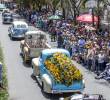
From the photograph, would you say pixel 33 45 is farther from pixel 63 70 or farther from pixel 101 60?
pixel 63 70

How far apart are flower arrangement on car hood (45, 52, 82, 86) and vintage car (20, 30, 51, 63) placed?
6876 millimetres

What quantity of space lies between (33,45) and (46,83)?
31.6 ft

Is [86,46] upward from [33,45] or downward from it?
upward

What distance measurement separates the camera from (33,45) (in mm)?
31453

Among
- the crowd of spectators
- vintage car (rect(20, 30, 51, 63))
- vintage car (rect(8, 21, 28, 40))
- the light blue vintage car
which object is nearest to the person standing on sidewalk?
the crowd of spectators

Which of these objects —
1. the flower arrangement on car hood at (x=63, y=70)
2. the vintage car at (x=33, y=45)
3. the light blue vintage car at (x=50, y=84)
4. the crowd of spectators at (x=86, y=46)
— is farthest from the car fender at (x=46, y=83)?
the vintage car at (x=33, y=45)

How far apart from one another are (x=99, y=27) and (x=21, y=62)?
13.5 meters

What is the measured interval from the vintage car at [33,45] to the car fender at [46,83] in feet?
23.2

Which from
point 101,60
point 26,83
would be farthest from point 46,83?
point 101,60

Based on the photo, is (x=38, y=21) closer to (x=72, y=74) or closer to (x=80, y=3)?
(x=80, y=3)

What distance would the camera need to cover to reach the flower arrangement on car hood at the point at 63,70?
21516 millimetres

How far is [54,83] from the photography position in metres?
21.5

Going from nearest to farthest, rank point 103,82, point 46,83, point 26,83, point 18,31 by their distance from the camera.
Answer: point 46,83
point 103,82
point 26,83
point 18,31

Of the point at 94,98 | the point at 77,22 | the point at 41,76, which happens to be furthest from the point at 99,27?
the point at 94,98
